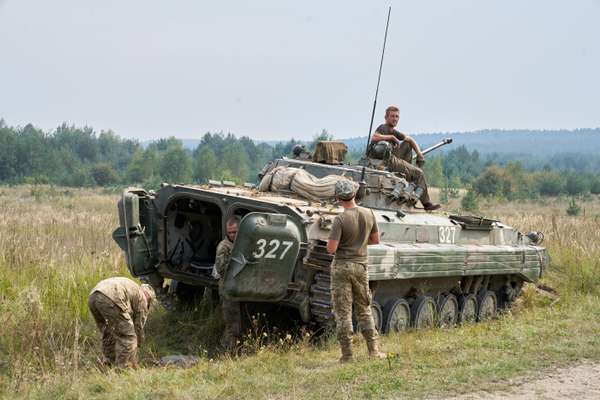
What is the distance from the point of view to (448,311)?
13570mm

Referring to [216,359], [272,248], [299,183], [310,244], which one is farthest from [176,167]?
[272,248]

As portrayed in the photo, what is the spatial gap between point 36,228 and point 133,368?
10.9m

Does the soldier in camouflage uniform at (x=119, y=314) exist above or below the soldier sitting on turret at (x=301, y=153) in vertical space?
below

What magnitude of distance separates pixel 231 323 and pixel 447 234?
155 inches

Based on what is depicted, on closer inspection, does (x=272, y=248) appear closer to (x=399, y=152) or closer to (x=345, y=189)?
(x=345, y=189)

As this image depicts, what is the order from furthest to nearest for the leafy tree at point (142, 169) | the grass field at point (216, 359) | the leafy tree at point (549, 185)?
1. the leafy tree at point (549, 185)
2. the leafy tree at point (142, 169)
3. the grass field at point (216, 359)

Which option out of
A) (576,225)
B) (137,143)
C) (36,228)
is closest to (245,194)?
(36,228)

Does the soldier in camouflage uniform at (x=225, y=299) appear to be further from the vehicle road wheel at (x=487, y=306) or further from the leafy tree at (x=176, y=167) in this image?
the leafy tree at (x=176, y=167)

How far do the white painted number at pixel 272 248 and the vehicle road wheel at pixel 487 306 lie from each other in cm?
551

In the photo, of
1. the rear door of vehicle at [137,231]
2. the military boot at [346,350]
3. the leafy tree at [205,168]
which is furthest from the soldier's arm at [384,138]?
the leafy tree at [205,168]

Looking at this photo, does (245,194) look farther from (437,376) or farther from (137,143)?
(137,143)

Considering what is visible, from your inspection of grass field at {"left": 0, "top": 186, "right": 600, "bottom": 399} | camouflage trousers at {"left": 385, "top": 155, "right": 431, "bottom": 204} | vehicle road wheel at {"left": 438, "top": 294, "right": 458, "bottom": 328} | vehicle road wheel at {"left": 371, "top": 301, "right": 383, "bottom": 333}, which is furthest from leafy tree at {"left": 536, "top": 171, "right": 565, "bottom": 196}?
vehicle road wheel at {"left": 371, "top": 301, "right": 383, "bottom": 333}

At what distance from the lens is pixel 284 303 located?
34.3 feet

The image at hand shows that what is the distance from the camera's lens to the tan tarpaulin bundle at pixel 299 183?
39.5ft
